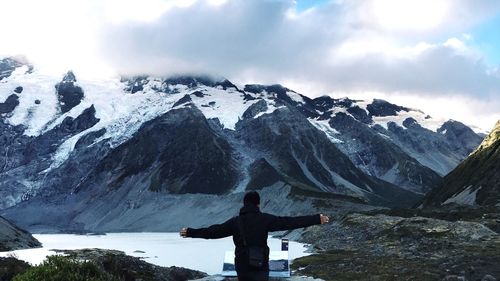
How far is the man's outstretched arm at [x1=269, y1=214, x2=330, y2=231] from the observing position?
15.2 metres

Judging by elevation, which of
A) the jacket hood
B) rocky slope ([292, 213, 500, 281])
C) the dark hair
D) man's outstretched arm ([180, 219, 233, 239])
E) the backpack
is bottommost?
rocky slope ([292, 213, 500, 281])

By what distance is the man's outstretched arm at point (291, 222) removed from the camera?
599 inches

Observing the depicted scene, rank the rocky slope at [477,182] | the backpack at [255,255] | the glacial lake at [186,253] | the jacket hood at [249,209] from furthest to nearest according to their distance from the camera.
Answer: the rocky slope at [477,182], the glacial lake at [186,253], the jacket hood at [249,209], the backpack at [255,255]

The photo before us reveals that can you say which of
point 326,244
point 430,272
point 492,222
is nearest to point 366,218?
point 326,244

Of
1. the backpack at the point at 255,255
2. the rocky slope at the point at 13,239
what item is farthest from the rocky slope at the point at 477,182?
the backpack at the point at 255,255

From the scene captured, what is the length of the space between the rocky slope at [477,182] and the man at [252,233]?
5387 inches

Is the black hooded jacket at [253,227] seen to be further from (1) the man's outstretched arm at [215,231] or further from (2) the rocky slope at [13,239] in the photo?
(2) the rocky slope at [13,239]

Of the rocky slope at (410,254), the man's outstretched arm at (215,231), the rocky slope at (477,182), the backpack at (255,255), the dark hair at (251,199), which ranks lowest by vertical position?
the rocky slope at (410,254)

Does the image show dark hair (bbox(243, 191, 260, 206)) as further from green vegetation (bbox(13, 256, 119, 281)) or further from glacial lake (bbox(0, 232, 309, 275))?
glacial lake (bbox(0, 232, 309, 275))

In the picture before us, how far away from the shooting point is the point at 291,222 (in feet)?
49.9

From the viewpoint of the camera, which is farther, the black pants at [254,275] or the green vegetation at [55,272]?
the green vegetation at [55,272]

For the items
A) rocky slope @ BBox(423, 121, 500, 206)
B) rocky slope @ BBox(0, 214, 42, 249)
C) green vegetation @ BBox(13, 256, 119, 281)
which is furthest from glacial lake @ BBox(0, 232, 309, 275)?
rocky slope @ BBox(423, 121, 500, 206)

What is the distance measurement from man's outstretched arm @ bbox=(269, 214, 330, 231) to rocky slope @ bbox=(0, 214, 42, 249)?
10843cm

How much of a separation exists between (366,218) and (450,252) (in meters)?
59.6
